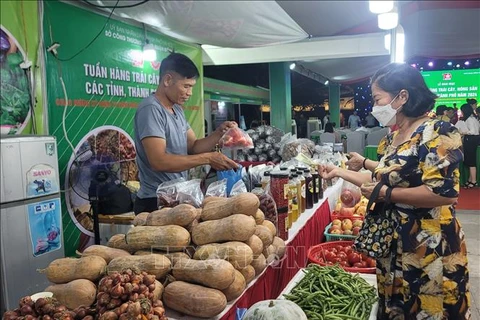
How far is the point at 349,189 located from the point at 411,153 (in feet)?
7.68

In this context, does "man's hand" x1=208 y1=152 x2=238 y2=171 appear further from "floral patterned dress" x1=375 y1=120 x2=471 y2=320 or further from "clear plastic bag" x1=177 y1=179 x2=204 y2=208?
"floral patterned dress" x1=375 y1=120 x2=471 y2=320

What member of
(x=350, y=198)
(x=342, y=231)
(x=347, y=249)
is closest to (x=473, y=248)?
(x=350, y=198)

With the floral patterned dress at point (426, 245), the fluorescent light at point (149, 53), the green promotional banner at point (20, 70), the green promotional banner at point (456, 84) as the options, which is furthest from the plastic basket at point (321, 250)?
the green promotional banner at point (456, 84)

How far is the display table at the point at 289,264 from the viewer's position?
1604 millimetres

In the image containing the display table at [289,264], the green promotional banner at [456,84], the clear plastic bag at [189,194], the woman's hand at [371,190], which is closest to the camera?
the display table at [289,264]

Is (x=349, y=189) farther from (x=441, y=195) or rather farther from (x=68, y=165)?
(x=68, y=165)

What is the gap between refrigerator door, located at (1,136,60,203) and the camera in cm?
311

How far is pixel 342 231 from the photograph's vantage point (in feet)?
11.2

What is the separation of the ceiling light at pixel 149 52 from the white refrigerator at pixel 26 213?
2.20m

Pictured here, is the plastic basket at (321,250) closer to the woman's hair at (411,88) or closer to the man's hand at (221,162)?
the man's hand at (221,162)

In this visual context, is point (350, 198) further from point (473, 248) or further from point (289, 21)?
point (473, 248)

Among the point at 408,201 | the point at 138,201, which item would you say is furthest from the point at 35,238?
the point at 408,201

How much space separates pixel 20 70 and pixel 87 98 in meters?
0.88

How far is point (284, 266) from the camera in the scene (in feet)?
7.77
